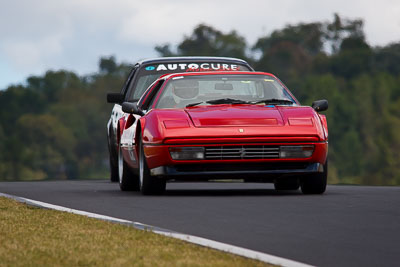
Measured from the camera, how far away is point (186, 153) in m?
12.8

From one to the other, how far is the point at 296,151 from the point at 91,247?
5468mm

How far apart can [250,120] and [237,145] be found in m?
0.32

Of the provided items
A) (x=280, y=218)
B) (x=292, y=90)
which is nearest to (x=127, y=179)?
(x=280, y=218)

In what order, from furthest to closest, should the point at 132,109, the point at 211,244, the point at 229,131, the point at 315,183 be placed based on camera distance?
1. the point at 132,109
2. the point at 315,183
3. the point at 229,131
4. the point at 211,244

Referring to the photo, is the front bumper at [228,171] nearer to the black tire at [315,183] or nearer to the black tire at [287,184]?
the black tire at [315,183]

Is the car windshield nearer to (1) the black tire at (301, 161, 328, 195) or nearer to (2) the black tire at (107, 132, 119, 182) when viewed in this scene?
(1) the black tire at (301, 161, 328, 195)

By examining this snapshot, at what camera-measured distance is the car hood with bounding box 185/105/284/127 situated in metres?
12.9

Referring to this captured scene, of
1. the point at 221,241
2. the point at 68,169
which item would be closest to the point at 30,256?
the point at 221,241

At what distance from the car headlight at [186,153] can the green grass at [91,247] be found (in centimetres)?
309

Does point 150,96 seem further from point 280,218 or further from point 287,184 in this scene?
point 280,218

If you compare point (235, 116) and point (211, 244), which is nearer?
point (211, 244)

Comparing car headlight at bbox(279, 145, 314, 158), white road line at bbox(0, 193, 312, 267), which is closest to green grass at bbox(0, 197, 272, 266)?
white road line at bbox(0, 193, 312, 267)

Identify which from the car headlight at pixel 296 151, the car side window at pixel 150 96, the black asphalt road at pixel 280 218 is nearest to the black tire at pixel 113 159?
the car side window at pixel 150 96

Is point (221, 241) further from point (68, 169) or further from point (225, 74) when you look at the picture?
point (68, 169)
